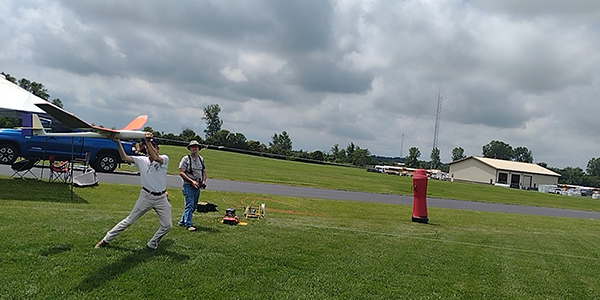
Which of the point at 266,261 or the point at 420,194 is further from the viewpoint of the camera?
the point at 420,194

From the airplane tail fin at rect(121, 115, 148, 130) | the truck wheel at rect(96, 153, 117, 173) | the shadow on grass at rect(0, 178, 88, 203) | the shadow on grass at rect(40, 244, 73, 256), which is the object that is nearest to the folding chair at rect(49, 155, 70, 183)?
the shadow on grass at rect(0, 178, 88, 203)

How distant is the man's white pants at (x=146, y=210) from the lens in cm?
691

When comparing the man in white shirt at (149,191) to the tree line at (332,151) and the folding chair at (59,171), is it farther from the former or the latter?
the tree line at (332,151)

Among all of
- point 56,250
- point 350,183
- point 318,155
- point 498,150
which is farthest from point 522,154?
point 56,250

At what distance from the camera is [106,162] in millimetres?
20188

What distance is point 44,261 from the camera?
241 inches

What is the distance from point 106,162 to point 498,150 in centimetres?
18062

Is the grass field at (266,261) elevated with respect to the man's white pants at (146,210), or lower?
lower

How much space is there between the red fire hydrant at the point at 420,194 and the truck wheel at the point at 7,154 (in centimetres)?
1566

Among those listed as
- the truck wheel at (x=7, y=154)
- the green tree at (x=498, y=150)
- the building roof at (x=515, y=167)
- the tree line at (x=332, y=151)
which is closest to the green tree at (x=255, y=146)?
the tree line at (x=332, y=151)

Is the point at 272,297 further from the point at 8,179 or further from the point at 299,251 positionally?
the point at 8,179

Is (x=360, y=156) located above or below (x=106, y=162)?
above

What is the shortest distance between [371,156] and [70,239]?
115633 millimetres

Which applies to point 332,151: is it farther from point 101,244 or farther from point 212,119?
point 101,244
